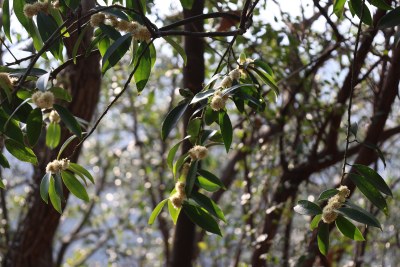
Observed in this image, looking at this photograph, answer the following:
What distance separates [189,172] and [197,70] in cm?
93

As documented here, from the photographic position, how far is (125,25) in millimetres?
987

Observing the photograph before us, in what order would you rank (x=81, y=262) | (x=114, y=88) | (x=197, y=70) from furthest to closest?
1. (x=81, y=262)
2. (x=114, y=88)
3. (x=197, y=70)

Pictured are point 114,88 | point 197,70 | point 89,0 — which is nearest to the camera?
point 89,0

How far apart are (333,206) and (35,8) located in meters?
0.55

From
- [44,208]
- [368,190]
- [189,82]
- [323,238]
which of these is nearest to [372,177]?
[368,190]

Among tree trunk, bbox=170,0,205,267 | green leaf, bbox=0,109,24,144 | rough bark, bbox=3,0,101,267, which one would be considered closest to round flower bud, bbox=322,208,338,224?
green leaf, bbox=0,109,24,144

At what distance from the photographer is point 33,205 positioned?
2.17m

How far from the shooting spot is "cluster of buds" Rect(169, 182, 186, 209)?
0.95 meters

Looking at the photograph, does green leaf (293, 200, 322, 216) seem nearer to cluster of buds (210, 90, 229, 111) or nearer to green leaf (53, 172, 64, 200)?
cluster of buds (210, 90, 229, 111)

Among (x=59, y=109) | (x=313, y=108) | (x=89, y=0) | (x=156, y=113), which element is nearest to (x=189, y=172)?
(x=59, y=109)

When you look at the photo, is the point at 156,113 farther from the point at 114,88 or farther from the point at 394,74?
the point at 394,74

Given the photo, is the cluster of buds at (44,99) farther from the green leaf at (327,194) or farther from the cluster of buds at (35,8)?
the green leaf at (327,194)

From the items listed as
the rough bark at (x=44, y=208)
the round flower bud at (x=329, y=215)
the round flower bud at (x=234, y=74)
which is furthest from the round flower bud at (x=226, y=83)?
the rough bark at (x=44, y=208)

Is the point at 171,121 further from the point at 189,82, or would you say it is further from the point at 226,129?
the point at 189,82
